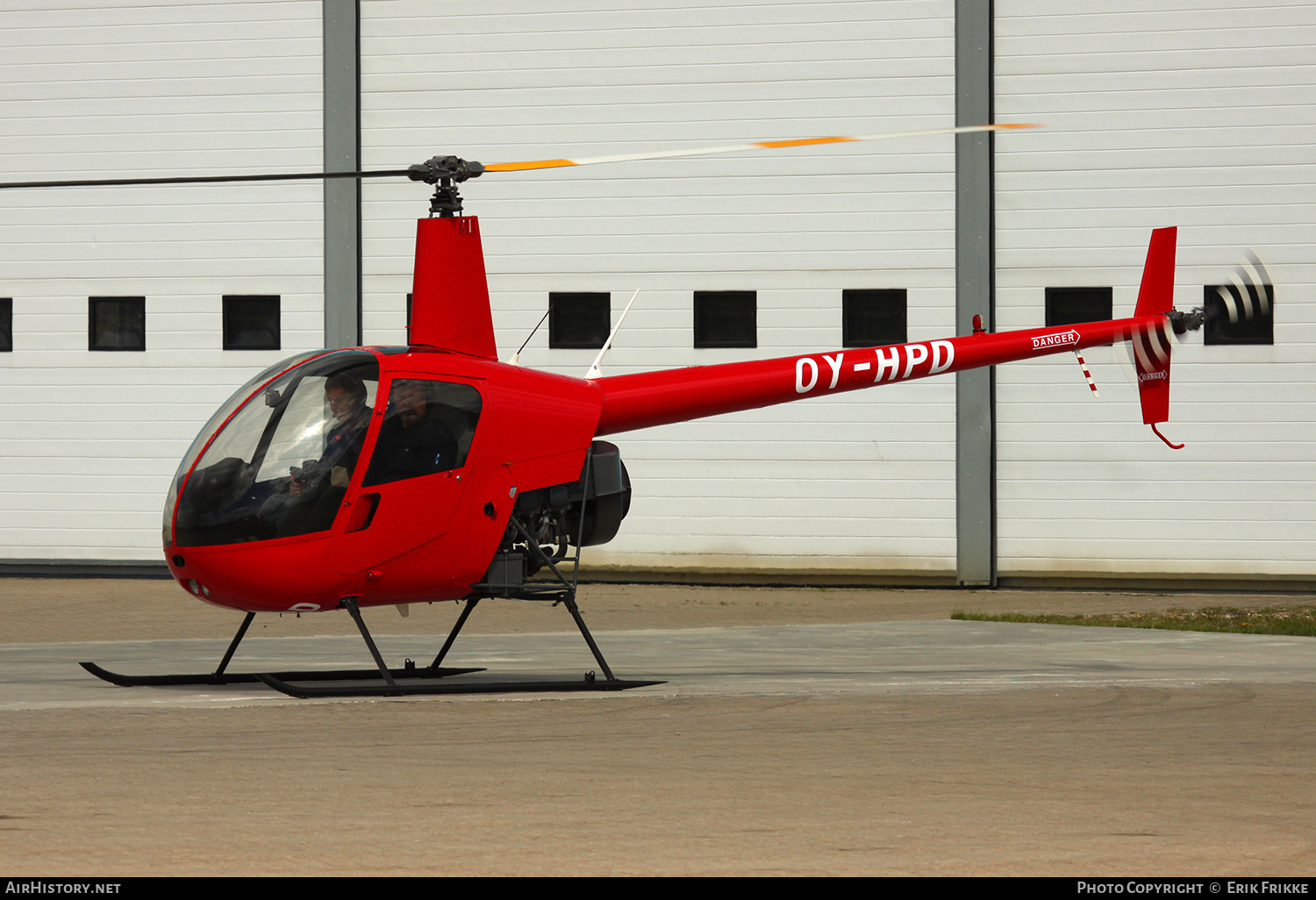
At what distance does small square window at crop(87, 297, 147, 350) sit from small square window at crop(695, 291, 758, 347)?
7090 millimetres

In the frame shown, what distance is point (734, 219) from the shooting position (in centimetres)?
1761

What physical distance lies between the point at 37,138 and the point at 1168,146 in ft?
45.8

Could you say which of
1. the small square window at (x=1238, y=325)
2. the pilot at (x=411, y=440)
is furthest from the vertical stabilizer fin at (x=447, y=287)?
the small square window at (x=1238, y=325)

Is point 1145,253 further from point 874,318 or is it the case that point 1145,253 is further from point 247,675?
point 247,675

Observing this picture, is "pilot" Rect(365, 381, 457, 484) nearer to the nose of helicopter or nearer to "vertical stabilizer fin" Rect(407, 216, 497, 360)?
the nose of helicopter

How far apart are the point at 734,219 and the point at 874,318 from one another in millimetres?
2031

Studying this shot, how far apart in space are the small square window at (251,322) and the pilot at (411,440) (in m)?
10.2

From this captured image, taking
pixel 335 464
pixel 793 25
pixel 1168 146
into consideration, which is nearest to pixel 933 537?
pixel 1168 146

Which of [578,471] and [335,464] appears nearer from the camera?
[335,464]

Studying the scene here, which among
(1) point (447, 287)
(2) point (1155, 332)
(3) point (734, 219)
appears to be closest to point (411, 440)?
(1) point (447, 287)

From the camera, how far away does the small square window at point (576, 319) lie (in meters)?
17.9

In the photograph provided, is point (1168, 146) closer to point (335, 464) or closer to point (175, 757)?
point (335, 464)

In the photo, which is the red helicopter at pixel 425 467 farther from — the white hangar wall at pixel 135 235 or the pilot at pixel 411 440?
the white hangar wall at pixel 135 235

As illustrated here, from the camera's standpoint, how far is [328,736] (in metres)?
7.42
